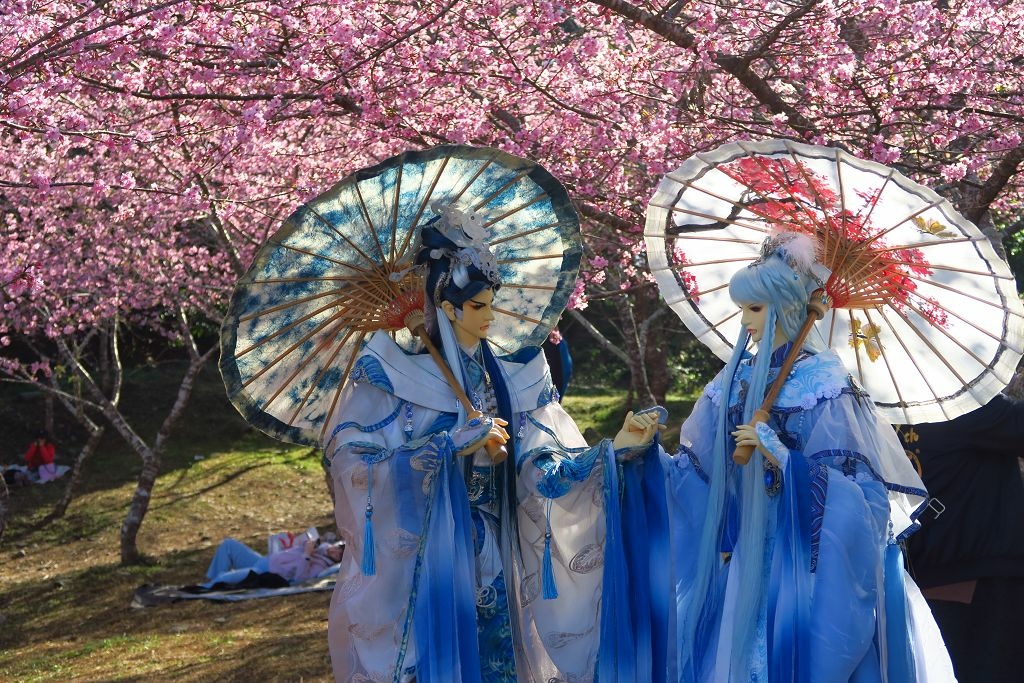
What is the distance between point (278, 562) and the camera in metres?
10.0

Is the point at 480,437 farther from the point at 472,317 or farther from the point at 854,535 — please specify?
the point at 854,535

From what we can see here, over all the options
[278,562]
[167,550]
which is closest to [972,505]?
[278,562]

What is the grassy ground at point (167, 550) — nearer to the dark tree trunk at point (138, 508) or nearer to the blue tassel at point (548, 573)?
the dark tree trunk at point (138, 508)

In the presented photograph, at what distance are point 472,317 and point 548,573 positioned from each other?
0.92 metres

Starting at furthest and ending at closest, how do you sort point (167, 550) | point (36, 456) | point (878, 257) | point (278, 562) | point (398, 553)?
point (36, 456) < point (167, 550) < point (278, 562) < point (878, 257) < point (398, 553)

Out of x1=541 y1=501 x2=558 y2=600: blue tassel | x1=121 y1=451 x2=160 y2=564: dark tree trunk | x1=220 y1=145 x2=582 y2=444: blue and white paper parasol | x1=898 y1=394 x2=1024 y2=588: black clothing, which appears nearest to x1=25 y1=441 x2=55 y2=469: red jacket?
x1=121 y1=451 x2=160 y2=564: dark tree trunk

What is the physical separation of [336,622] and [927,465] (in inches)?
94.3

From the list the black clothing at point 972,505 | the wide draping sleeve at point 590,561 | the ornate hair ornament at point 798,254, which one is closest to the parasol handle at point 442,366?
the wide draping sleeve at point 590,561

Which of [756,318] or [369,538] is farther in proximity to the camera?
[756,318]

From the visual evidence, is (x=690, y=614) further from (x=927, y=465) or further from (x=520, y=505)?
(x=927, y=465)

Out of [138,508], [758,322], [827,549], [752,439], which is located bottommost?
[138,508]

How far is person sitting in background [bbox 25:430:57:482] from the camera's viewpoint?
1405 cm

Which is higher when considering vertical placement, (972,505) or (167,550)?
(972,505)

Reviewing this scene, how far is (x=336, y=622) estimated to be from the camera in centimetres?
397
